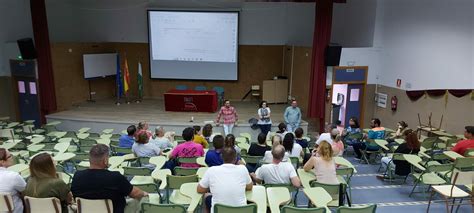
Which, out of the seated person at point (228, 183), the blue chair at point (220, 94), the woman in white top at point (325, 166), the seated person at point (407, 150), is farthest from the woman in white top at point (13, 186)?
the blue chair at point (220, 94)

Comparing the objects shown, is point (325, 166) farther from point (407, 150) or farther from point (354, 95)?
point (354, 95)

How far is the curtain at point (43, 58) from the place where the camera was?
11820 mm

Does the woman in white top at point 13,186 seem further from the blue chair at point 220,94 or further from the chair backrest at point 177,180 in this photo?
the blue chair at point 220,94

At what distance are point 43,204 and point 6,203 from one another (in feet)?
1.52

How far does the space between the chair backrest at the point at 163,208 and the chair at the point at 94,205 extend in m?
0.40

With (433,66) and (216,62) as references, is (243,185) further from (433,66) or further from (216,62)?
(216,62)

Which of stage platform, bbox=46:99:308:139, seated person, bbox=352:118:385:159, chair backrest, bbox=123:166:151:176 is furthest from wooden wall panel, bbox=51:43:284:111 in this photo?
chair backrest, bbox=123:166:151:176

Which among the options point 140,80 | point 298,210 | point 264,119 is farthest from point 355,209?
point 140,80

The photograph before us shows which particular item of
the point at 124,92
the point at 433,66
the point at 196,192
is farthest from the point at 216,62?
the point at 196,192

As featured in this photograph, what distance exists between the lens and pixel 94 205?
355 cm

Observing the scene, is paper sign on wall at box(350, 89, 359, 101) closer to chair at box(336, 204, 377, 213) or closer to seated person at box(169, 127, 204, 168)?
seated person at box(169, 127, 204, 168)

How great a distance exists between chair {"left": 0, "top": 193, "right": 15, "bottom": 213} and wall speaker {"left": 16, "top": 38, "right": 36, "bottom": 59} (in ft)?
31.6

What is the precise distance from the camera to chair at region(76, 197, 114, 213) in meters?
3.53

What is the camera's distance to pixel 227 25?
14344 millimetres
